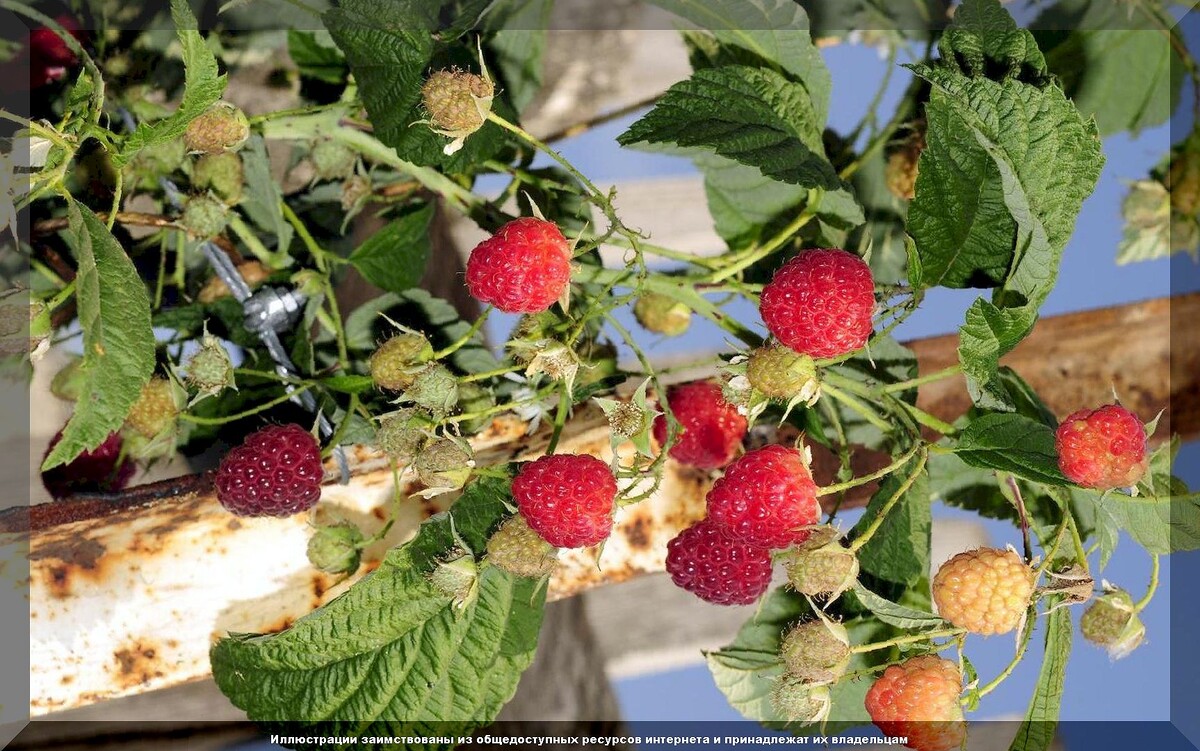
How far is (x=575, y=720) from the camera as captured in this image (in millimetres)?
1406

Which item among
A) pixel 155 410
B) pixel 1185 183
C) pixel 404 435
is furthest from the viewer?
pixel 1185 183

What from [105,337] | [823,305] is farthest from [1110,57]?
[105,337]

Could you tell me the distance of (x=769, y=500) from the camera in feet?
2.09

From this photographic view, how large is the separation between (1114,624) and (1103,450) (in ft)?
0.91

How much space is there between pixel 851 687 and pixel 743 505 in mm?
366

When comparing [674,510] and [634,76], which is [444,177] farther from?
[634,76]

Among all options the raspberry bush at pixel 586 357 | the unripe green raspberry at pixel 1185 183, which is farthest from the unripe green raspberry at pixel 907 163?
the unripe green raspberry at pixel 1185 183

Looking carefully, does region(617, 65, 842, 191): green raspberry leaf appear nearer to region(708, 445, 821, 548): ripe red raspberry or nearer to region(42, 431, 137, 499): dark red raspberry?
region(708, 445, 821, 548): ripe red raspberry

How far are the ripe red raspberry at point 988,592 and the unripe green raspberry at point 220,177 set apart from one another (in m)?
0.67

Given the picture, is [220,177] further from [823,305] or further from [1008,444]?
[1008,444]

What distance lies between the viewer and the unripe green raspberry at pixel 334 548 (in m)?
0.79

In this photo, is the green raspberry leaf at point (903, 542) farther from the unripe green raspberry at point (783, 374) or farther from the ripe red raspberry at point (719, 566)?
the unripe green raspberry at point (783, 374)

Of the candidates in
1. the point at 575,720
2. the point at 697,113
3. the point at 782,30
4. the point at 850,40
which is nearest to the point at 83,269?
the point at 697,113

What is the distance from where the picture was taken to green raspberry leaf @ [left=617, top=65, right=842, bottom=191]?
72 cm
